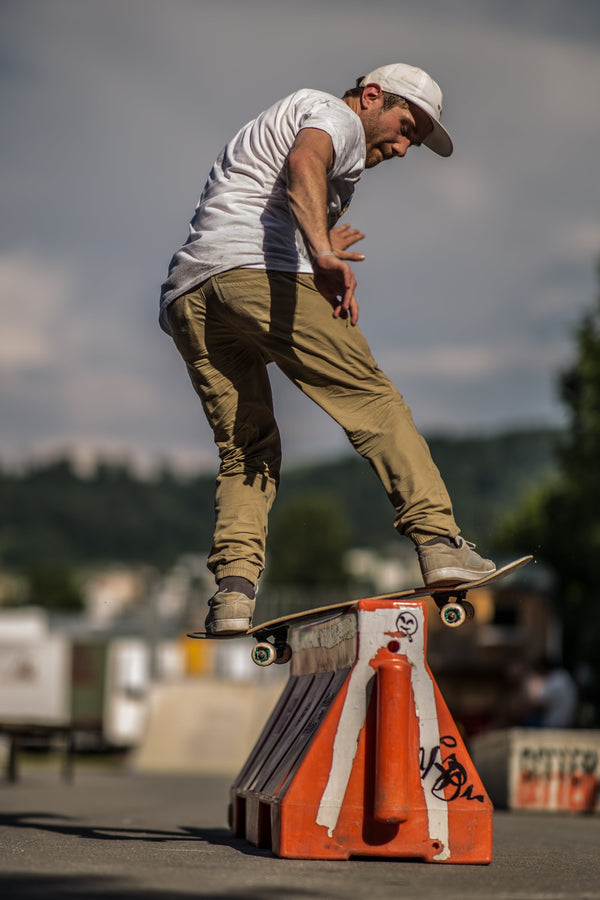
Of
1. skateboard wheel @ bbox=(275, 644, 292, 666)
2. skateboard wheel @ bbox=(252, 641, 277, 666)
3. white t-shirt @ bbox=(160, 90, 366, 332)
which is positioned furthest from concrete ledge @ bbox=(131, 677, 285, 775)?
white t-shirt @ bbox=(160, 90, 366, 332)

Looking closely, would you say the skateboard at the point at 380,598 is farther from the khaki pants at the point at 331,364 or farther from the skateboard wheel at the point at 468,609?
the khaki pants at the point at 331,364

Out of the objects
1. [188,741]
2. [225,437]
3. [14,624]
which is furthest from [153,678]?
[225,437]

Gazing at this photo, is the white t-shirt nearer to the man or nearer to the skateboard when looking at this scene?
the man

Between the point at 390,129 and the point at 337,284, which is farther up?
the point at 390,129

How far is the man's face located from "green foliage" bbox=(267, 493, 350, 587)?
12594cm

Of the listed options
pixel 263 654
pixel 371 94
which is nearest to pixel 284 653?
pixel 263 654

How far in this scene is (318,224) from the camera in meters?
4.21

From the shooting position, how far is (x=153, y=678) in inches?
1113

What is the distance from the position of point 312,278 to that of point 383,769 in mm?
1800

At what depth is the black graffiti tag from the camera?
403 cm

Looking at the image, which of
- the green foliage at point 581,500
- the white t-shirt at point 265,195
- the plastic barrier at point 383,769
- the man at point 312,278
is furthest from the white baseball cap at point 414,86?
the green foliage at point 581,500

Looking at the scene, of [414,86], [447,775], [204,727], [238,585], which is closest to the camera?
[447,775]

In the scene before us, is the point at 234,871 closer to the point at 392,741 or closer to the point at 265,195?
the point at 392,741

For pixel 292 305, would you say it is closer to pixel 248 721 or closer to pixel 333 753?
pixel 333 753
